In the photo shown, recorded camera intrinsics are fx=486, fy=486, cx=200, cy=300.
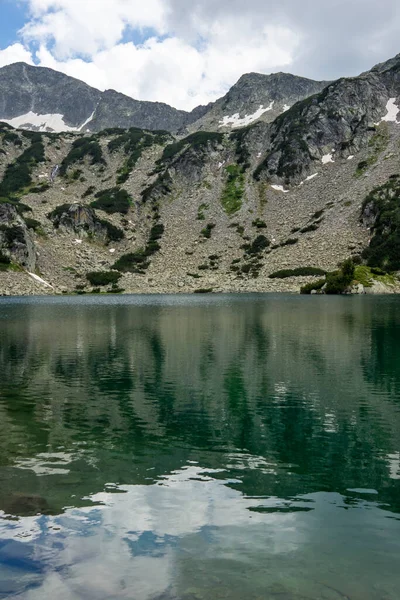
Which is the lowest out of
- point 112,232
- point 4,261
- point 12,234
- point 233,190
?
point 4,261

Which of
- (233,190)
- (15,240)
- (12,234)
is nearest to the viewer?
(15,240)

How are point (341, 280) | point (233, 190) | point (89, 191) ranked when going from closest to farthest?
point (341, 280) → point (233, 190) → point (89, 191)

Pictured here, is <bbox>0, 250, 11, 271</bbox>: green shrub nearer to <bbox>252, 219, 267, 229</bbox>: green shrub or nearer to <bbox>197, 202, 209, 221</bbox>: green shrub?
<bbox>197, 202, 209, 221</bbox>: green shrub

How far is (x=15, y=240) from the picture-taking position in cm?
13112

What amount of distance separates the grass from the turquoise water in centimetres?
14799

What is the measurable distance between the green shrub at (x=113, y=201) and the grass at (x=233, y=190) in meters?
35.8

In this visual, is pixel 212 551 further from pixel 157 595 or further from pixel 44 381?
pixel 44 381

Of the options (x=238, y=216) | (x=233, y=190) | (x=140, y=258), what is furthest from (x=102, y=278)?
(x=233, y=190)

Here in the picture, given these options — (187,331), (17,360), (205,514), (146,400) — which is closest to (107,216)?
(187,331)

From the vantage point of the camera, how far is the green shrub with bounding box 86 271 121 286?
137 meters

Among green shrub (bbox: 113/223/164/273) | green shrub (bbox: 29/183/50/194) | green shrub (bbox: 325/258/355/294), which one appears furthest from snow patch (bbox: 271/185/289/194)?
green shrub (bbox: 29/183/50/194)

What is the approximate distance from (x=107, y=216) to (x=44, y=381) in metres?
152

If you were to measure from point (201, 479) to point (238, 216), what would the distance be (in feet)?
523

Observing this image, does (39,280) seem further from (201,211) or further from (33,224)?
(201,211)
